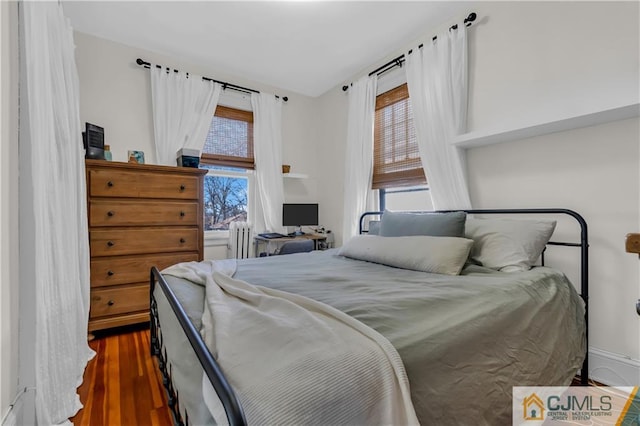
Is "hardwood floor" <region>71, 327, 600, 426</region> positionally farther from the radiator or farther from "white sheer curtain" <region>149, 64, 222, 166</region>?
"white sheer curtain" <region>149, 64, 222, 166</region>

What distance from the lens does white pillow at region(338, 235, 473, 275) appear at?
1.62 m

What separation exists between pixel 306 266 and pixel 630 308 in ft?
6.25

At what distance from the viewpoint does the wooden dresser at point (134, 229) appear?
89.8 inches

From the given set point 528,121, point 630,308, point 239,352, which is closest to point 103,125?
point 239,352

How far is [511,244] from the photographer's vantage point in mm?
1737

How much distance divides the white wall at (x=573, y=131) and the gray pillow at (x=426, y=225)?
593mm

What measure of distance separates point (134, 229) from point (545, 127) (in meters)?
3.09

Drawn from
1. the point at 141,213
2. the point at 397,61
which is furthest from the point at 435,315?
the point at 397,61

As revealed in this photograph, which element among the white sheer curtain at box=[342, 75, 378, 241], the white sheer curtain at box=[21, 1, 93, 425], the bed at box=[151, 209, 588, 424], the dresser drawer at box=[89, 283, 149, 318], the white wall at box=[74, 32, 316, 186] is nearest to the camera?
the bed at box=[151, 209, 588, 424]

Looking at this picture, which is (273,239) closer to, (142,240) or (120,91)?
(142,240)

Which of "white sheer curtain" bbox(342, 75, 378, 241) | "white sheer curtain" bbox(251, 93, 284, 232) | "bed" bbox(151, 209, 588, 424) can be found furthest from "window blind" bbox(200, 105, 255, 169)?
"bed" bbox(151, 209, 588, 424)

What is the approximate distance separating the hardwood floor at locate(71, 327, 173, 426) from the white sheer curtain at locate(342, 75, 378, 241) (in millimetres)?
2205

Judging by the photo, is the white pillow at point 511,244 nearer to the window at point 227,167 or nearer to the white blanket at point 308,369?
the white blanket at point 308,369

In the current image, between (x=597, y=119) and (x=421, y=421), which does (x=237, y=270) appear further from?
(x=597, y=119)
